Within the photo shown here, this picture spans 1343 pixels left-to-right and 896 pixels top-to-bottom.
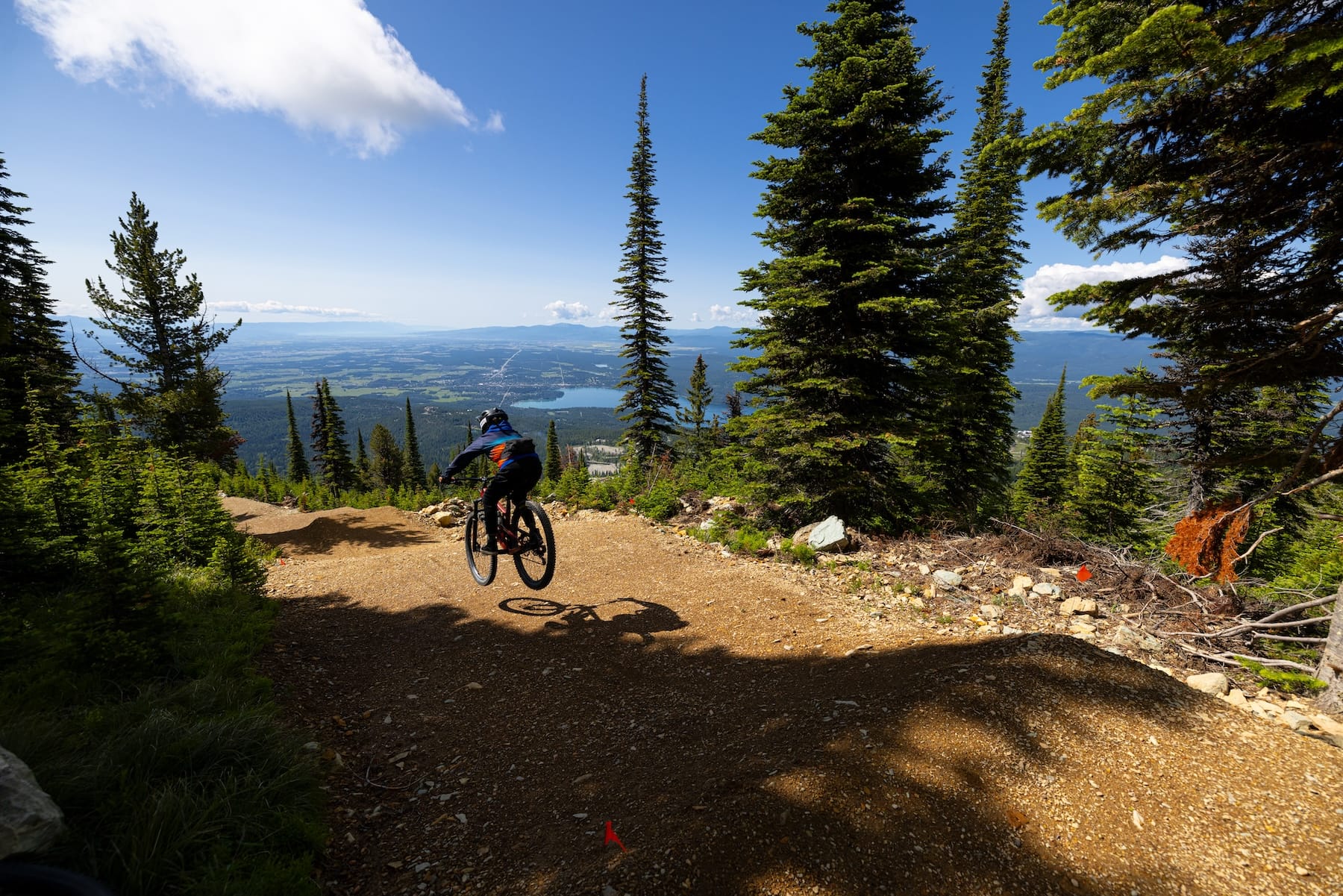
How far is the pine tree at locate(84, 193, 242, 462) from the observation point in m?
15.3

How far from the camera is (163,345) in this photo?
16.2 meters

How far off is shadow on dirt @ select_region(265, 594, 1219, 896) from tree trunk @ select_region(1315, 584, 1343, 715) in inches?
50.5

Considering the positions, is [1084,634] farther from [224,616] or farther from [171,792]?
[224,616]

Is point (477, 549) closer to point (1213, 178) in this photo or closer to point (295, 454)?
point (1213, 178)

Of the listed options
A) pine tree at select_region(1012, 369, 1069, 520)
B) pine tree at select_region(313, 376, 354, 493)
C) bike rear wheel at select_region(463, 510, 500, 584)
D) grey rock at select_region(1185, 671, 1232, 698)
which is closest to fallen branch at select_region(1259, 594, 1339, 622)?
grey rock at select_region(1185, 671, 1232, 698)

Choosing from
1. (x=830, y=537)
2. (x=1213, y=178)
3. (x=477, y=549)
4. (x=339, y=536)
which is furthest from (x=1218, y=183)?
(x=339, y=536)

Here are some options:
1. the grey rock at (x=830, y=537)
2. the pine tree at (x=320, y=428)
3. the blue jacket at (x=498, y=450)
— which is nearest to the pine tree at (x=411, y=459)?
the pine tree at (x=320, y=428)

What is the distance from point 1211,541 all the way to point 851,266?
6.56 metres

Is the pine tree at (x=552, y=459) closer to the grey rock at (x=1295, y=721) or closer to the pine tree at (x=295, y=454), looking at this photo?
the pine tree at (x=295, y=454)

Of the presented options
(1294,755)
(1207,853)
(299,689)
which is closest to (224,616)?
(299,689)

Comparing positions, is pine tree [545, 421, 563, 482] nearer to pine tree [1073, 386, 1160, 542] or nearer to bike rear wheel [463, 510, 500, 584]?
pine tree [1073, 386, 1160, 542]

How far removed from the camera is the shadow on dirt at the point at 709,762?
2.67m

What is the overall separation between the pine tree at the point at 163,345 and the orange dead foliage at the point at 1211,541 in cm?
2245

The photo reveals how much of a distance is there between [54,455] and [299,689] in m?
3.88
